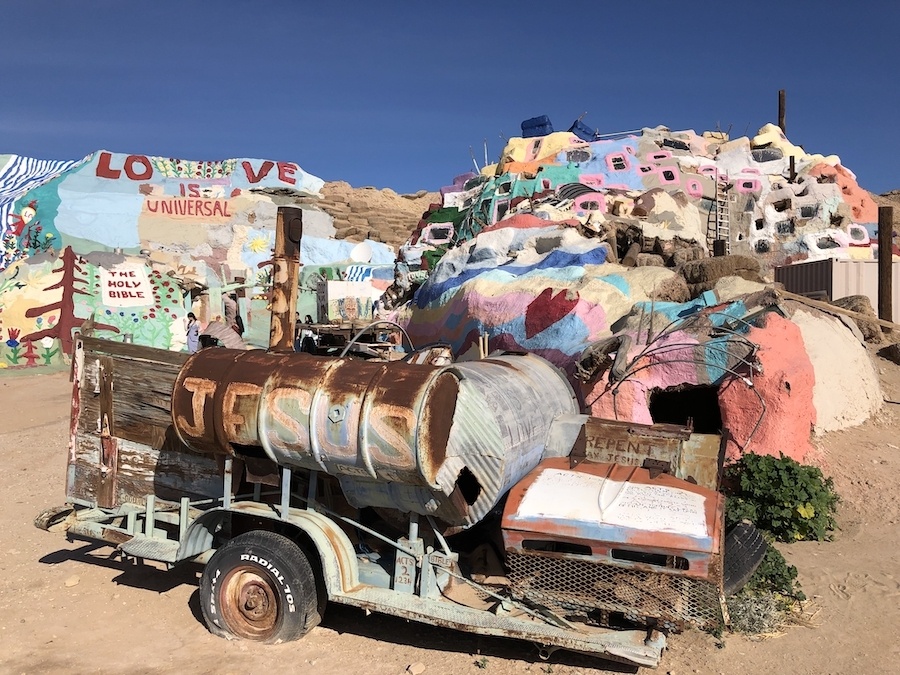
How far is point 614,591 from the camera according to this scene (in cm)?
431

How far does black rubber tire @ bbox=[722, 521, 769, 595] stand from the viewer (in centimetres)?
506

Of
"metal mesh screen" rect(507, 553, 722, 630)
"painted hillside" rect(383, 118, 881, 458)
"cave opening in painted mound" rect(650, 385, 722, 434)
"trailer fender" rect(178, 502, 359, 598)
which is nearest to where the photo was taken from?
"metal mesh screen" rect(507, 553, 722, 630)

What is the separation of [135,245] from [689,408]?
84.1 ft

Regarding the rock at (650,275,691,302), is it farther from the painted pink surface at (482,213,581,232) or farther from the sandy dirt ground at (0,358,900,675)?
the painted pink surface at (482,213,581,232)

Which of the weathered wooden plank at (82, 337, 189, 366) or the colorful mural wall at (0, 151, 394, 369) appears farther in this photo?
the colorful mural wall at (0, 151, 394, 369)

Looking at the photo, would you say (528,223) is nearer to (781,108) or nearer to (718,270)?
(718,270)

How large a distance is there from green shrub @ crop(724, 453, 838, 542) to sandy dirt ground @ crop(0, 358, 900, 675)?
255 millimetres

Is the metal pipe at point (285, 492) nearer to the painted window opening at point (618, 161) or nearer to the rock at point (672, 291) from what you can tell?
the rock at point (672, 291)

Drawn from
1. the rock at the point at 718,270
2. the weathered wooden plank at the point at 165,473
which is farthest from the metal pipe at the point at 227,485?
the rock at the point at 718,270

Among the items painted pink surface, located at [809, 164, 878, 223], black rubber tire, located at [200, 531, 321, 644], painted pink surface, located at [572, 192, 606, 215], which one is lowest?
black rubber tire, located at [200, 531, 321, 644]

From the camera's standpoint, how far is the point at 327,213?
33656mm

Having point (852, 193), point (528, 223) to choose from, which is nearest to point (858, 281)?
point (528, 223)

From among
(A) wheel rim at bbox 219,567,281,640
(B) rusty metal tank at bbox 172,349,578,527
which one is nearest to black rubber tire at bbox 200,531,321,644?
(A) wheel rim at bbox 219,567,281,640

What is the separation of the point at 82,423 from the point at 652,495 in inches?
187
